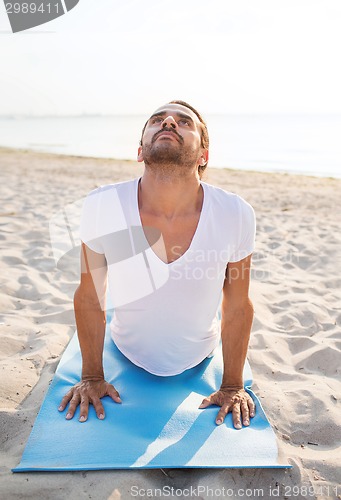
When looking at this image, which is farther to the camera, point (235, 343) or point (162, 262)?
point (235, 343)

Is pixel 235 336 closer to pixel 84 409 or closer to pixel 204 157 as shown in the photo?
pixel 84 409

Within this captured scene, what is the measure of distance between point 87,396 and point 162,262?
0.71 meters

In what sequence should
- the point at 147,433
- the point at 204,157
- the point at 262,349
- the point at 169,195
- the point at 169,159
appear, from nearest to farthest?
the point at 147,433
the point at 169,159
the point at 169,195
the point at 204,157
the point at 262,349

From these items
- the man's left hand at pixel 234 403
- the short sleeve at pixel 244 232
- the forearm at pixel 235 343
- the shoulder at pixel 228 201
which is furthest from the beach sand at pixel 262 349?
the shoulder at pixel 228 201

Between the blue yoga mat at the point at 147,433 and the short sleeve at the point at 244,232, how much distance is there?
68 cm

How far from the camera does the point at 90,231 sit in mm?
2047

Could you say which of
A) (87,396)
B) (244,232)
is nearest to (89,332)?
(87,396)

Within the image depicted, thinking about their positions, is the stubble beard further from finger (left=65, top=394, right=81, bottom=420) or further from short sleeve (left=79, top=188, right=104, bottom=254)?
finger (left=65, top=394, right=81, bottom=420)

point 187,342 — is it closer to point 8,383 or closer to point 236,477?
point 236,477

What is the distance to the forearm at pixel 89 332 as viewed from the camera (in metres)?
2.11

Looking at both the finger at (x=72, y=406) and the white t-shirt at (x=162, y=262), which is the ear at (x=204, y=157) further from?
the finger at (x=72, y=406)

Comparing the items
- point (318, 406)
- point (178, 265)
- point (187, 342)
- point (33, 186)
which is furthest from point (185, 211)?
point (33, 186)

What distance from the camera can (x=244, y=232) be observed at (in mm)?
2070

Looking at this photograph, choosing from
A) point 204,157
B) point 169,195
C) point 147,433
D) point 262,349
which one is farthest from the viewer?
point 262,349
